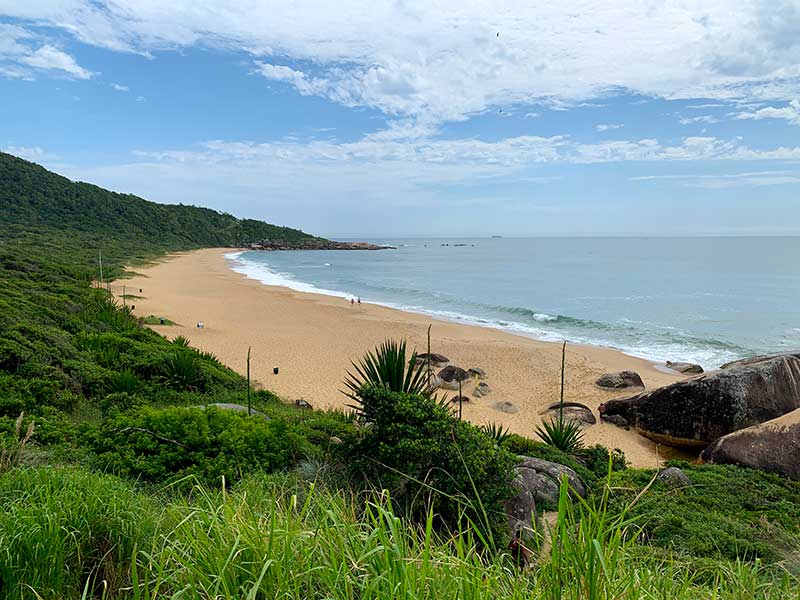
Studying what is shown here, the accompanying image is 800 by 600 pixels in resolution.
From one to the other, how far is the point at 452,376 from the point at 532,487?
9.60m

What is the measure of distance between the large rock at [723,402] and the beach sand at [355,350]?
0.55 meters

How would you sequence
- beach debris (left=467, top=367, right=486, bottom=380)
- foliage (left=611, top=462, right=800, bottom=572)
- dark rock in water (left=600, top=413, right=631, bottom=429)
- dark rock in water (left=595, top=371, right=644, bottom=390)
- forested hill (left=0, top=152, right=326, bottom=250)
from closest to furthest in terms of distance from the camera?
1. foliage (left=611, top=462, right=800, bottom=572)
2. dark rock in water (left=600, top=413, right=631, bottom=429)
3. dark rock in water (left=595, top=371, right=644, bottom=390)
4. beach debris (left=467, top=367, right=486, bottom=380)
5. forested hill (left=0, top=152, right=326, bottom=250)

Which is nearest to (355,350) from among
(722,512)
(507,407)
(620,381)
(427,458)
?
(507,407)

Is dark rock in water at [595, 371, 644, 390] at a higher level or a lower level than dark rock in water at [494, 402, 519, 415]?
higher

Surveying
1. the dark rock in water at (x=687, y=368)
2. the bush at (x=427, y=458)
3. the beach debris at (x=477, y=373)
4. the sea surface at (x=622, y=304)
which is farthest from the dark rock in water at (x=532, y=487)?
the sea surface at (x=622, y=304)

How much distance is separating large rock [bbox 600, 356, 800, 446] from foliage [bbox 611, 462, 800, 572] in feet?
8.35

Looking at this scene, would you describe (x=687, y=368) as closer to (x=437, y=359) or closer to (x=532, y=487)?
(x=437, y=359)

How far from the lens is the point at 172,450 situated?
5.24 meters

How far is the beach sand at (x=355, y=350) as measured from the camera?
1312 cm

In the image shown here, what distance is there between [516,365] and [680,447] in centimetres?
712

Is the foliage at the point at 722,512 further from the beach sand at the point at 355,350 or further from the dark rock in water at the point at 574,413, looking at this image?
the dark rock in water at the point at 574,413

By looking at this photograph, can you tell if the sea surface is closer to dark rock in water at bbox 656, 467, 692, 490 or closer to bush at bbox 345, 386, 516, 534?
dark rock in water at bbox 656, 467, 692, 490

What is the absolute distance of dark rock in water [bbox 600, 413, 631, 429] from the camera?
479 inches

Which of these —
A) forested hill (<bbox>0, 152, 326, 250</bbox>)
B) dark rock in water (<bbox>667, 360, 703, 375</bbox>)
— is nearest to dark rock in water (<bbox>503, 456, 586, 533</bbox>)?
dark rock in water (<bbox>667, 360, 703, 375</bbox>)
